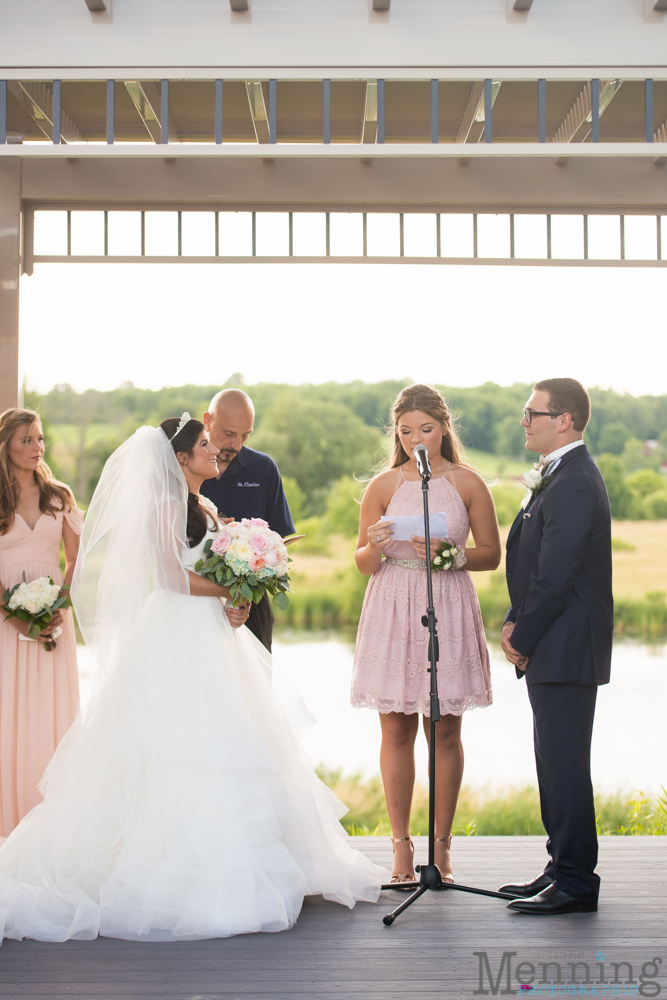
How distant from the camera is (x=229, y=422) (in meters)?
3.76

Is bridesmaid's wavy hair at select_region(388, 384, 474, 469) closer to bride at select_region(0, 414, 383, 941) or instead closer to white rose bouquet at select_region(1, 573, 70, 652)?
bride at select_region(0, 414, 383, 941)

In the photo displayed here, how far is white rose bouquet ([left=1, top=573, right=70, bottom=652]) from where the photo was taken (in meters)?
3.42

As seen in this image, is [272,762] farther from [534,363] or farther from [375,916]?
[534,363]

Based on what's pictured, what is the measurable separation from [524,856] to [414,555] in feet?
4.52

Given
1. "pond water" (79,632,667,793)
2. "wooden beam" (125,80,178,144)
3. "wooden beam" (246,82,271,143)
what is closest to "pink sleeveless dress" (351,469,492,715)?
"wooden beam" (246,82,271,143)

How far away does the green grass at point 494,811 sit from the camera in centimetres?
605

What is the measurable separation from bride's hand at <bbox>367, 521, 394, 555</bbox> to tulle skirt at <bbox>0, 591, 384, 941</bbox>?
0.62 metres

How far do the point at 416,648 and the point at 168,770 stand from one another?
995 millimetres

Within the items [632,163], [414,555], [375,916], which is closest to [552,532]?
[414,555]

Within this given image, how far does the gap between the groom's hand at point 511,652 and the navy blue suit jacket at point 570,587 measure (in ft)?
0.07

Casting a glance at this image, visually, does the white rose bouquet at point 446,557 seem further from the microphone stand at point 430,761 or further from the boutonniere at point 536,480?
the boutonniere at point 536,480

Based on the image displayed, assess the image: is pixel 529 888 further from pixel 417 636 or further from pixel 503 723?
pixel 503 723

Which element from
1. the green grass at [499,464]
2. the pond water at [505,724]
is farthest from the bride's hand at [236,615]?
the green grass at [499,464]

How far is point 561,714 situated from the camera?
2873 millimetres
